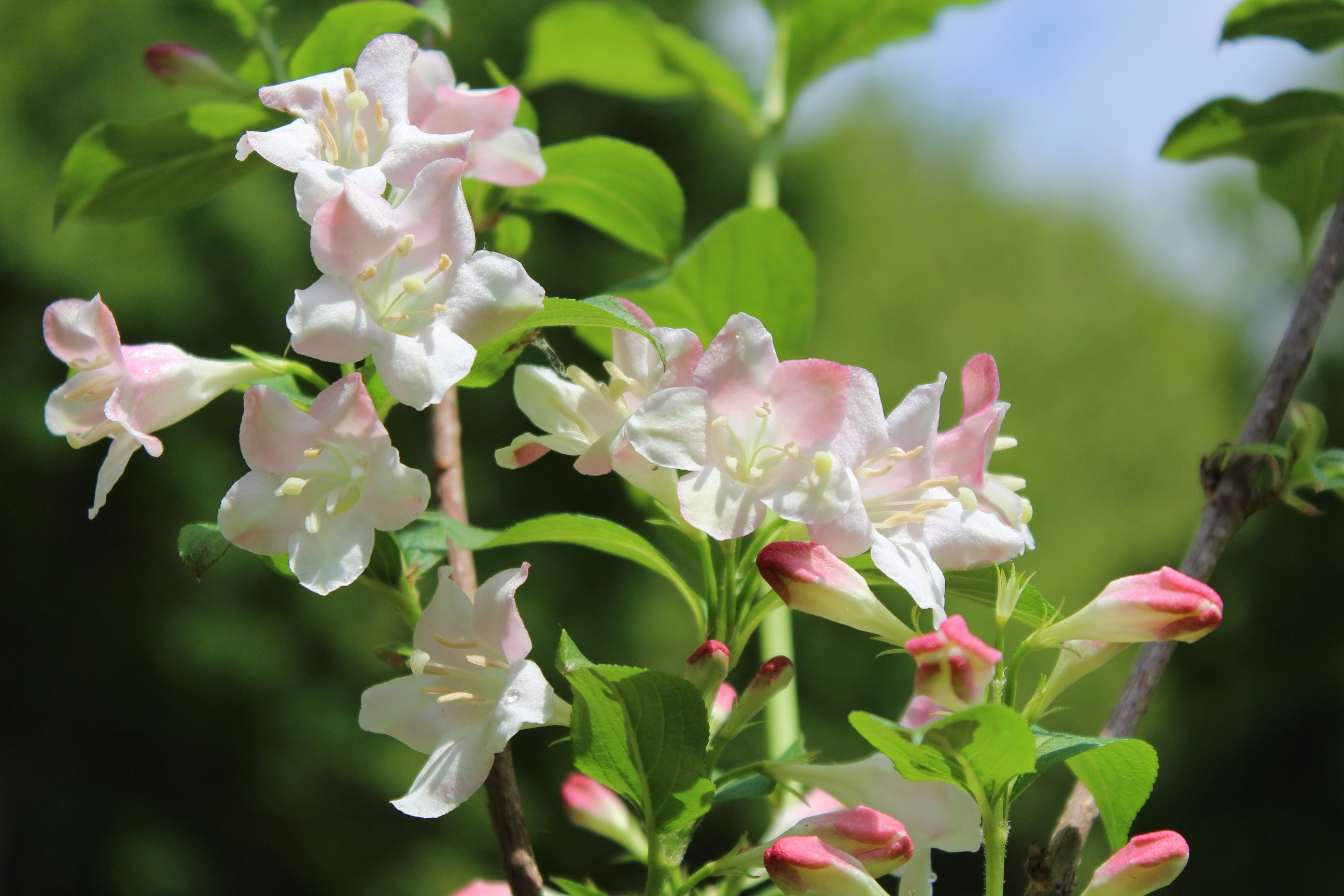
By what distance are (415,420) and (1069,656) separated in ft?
19.9

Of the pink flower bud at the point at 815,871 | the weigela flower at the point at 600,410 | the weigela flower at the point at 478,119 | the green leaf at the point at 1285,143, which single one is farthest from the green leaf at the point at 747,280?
the pink flower bud at the point at 815,871

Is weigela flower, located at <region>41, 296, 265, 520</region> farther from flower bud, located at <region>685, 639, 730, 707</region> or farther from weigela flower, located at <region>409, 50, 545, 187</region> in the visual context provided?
flower bud, located at <region>685, 639, 730, 707</region>

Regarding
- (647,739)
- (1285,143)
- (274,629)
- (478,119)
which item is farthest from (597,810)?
(274,629)

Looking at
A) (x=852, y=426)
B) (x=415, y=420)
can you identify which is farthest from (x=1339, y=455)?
(x=415, y=420)

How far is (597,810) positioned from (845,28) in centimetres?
107

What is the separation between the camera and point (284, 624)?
22.3ft

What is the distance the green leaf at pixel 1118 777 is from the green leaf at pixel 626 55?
1.09 m

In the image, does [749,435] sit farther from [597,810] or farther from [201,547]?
[597,810]

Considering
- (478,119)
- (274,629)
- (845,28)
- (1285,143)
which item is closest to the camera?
(478,119)

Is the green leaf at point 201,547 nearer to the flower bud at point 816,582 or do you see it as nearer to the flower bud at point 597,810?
the flower bud at point 816,582

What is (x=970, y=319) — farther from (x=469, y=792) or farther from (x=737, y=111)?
(x=469, y=792)

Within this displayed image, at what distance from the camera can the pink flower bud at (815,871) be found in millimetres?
636

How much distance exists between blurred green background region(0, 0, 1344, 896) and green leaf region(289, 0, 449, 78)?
4.95 metres

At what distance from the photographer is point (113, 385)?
73cm
